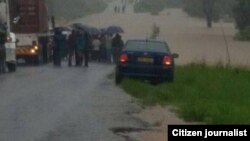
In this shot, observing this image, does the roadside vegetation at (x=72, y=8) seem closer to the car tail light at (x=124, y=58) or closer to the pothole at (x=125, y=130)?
the car tail light at (x=124, y=58)

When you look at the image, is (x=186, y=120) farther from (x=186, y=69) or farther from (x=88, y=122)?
(x=186, y=69)

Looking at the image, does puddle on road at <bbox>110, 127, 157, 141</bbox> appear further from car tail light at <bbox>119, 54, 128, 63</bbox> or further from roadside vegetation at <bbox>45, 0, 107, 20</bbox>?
roadside vegetation at <bbox>45, 0, 107, 20</bbox>

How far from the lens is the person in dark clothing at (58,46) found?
1767 inches

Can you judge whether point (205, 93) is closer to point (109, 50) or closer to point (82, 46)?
point (82, 46)

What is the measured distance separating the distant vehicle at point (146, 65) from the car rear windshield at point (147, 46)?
0.13 meters

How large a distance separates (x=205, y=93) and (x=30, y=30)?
23294 mm

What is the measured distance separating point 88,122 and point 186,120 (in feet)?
6.81

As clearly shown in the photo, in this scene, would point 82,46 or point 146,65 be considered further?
point 82,46

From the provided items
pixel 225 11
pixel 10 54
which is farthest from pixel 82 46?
pixel 225 11

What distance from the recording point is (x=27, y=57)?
155 feet

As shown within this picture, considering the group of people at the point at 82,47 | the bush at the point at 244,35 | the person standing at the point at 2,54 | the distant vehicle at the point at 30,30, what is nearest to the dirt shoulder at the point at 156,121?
the person standing at the point at 2,54

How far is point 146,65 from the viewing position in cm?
3002

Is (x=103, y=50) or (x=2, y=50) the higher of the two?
(x=2, y=50)

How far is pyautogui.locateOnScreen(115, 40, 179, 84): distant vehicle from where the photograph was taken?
30.0 metres
